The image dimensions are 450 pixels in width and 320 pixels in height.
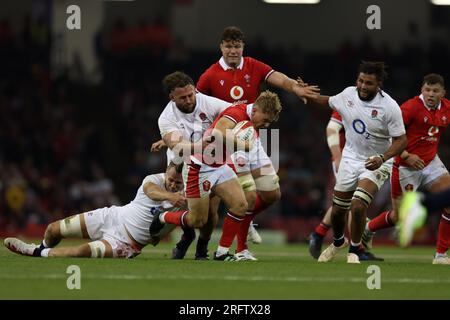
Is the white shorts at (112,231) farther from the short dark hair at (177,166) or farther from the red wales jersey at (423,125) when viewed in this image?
the red wales jersey at (423,125)

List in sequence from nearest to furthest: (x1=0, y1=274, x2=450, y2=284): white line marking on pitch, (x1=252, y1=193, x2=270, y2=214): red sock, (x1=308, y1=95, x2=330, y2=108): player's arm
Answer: (x1=0, y1=274, x2=450, y2=284): white line marking on pitch, (x1=308, y1=95, x2=330, y2=108): player's arm, (x1=252, y1=193, x2=270, y2=214): red sock

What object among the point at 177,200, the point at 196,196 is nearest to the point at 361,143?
the point at 196,196

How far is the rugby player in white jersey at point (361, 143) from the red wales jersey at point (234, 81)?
92cm

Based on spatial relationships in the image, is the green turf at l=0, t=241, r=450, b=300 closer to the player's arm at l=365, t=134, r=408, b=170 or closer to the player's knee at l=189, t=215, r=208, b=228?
the player's knee at l=189, t=215, r=208, b=228

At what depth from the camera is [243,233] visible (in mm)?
12180

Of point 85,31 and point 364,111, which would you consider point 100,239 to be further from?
point 85,31

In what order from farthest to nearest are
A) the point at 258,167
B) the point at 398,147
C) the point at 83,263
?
the point at 258,167, the point at 398,147, the point at 83,263

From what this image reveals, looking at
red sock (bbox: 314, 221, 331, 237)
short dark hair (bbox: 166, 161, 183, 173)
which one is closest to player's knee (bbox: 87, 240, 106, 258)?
short dark hair (bbox: 166, 161, 183, 173)

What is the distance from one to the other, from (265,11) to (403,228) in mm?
17813

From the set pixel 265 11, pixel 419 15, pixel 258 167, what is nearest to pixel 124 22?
pixel 265 11

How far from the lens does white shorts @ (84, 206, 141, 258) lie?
11742 mm

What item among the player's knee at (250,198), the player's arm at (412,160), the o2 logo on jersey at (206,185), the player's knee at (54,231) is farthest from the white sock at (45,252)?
Answer: the player's arm at (412,160)

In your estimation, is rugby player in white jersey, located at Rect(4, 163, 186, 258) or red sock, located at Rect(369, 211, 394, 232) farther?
red sock, located at Rect(369, 211, 394, 232)

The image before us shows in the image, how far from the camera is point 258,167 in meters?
12.4
